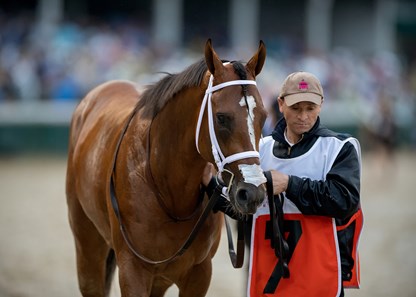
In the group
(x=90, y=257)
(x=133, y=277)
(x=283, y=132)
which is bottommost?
(x=90, y=257)

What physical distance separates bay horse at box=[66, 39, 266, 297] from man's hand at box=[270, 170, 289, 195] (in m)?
0.16

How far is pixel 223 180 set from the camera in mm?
3506

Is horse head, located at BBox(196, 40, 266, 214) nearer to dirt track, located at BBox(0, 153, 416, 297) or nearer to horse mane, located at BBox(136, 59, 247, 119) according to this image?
horse mane, located at BBox(136, 59, 247, 119)

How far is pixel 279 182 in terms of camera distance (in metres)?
3.46

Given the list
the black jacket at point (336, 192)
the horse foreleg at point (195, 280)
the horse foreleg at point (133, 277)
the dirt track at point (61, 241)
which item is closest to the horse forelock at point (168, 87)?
the black jacket at point (336, 192)

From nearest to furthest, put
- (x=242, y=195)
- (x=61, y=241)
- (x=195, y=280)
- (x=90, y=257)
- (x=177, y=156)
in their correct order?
(x=242, y=195), (x=177, y=156), (x=195, y=280), (x=90, y=257), (x=61, y=241)

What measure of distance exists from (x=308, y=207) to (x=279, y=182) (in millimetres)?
180

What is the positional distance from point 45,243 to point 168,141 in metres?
4.85

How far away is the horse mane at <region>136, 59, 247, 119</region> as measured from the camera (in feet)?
12.4

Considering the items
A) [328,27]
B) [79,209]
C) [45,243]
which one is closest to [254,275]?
[79,209]

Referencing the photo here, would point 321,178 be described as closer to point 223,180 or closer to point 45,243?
point 223,180

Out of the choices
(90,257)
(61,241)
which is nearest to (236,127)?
(90,257)

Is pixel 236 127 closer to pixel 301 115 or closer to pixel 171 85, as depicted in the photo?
pixel 301 115

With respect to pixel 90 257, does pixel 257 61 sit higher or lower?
higher
